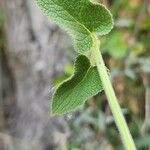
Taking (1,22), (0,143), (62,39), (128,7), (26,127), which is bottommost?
(0,143)

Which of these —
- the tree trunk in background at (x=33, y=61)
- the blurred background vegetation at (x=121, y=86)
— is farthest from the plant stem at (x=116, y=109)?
the tree trunk in background at (x=33, y=61)

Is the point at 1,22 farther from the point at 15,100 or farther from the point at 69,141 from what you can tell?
the point at 69,141

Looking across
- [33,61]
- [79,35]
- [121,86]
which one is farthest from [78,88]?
[33,61]

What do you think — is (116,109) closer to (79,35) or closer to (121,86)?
(79,35)

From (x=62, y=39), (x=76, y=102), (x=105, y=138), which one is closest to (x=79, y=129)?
(x=105, y=138)

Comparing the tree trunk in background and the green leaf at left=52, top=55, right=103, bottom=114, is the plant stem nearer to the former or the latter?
the green leaf at left=52, top=55, right=103, bottom=114

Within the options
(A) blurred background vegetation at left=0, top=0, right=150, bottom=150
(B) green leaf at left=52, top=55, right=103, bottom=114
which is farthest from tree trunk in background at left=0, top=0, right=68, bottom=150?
(B) green leaf at left=52, top=55, right=103, bottom=114
